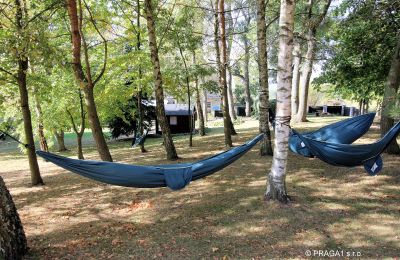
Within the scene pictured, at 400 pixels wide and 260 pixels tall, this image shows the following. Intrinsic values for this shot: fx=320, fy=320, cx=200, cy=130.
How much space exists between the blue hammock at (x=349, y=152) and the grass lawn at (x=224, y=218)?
0.38 m

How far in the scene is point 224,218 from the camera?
395cm

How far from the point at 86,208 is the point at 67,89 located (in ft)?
15.9

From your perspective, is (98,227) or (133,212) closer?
(98,227)

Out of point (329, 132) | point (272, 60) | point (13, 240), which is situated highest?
point (272, 60)

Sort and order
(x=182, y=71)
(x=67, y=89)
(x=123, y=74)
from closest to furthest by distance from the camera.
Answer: (x=67, y=89)
(x=182, y=71)
(x=123, y=74)

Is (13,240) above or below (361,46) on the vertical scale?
below

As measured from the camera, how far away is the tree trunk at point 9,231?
112 inches

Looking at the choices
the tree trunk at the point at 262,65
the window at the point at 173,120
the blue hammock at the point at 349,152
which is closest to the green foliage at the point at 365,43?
the tree trunk at the point at 262,65

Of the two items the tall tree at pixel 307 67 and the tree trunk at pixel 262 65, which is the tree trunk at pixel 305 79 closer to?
the tall tree at pixel 307 67

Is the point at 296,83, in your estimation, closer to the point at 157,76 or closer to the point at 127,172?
the point at 157,76

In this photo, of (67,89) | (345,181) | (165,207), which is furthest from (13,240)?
(67,89)

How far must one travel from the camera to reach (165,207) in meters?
4.53

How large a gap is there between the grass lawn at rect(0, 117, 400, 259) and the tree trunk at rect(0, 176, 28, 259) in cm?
24

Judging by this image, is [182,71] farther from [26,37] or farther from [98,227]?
[98,227]
